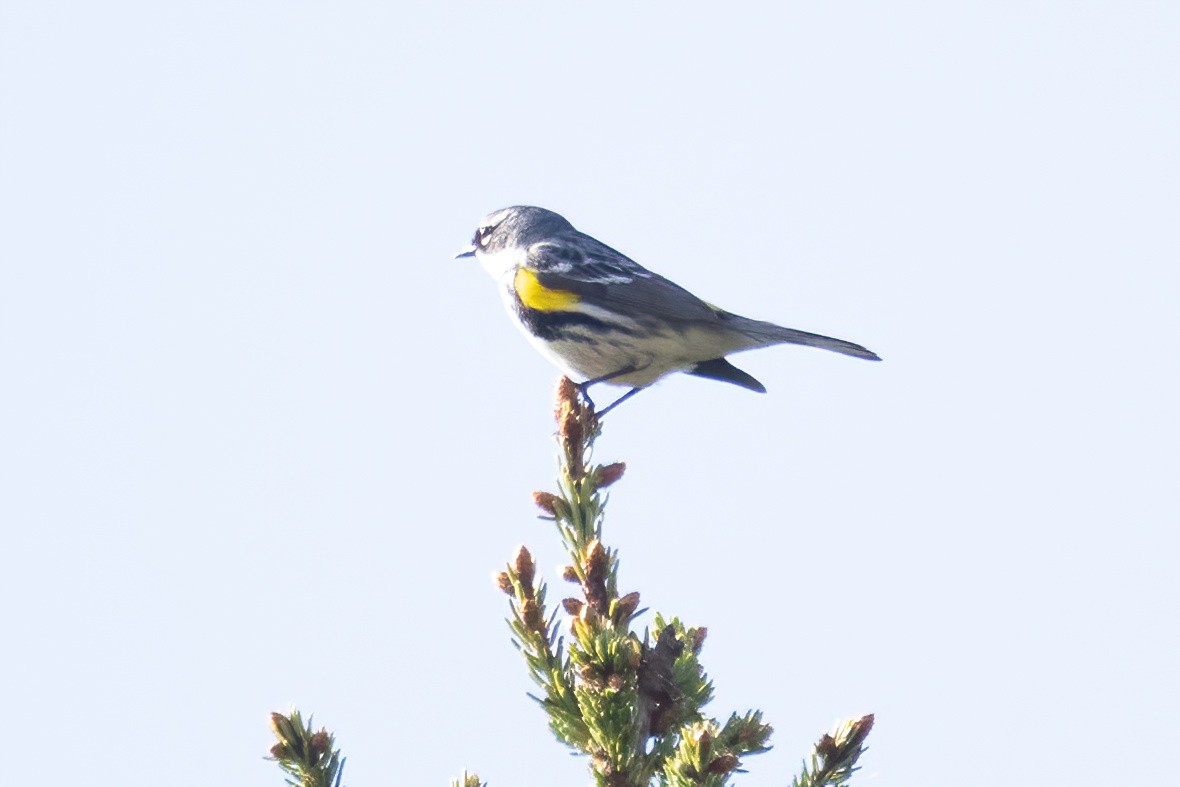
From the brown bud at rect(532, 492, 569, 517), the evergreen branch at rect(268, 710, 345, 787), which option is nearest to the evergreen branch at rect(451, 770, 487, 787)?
the evergreen branch at rect(268, 710, 345, 787)

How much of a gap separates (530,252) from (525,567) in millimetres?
4900

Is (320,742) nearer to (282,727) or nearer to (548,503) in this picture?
(282,727)

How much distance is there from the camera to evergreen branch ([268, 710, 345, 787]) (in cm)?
248

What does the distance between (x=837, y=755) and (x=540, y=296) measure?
15.0ft

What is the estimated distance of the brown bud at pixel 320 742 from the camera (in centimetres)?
249

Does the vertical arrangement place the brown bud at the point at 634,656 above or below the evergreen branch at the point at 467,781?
above

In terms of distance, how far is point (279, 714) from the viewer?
8.14ft

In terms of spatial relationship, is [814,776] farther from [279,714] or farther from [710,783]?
[279,714]

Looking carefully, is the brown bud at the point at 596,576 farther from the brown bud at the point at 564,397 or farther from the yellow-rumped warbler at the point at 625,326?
the yellow-rumped warbler at the point at 625,326

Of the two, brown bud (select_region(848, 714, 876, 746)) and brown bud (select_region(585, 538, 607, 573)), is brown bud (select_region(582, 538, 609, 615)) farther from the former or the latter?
brown bud (select_region(848, 714, 876, 746))

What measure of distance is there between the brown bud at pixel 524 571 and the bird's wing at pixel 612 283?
13.3ft

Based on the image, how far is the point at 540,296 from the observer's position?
6918 millimetres

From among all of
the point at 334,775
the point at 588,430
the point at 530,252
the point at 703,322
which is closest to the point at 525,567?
the point at 334,775

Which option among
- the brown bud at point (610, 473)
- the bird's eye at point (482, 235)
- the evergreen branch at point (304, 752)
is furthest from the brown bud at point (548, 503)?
the bird's eye at point (482, 235)
